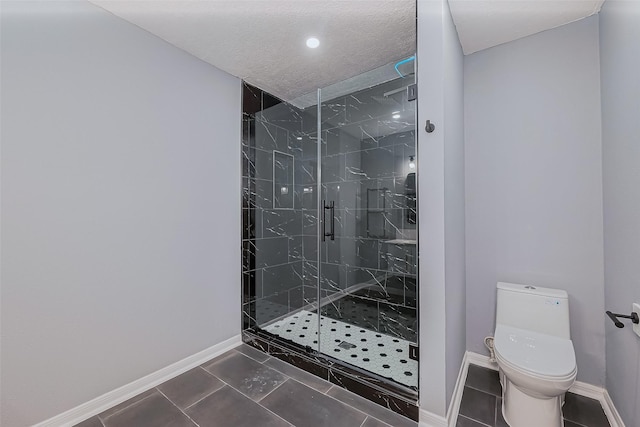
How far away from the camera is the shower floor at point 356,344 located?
210 cm

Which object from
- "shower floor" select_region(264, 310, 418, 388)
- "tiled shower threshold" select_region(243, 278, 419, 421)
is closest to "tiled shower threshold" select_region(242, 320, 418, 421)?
"tiled shower threshold" select_region(243, 278, 419, 421)

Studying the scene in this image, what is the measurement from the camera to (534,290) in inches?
76.0

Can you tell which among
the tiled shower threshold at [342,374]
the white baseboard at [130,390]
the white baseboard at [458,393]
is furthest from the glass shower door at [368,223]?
the white baseboard at [130,390]

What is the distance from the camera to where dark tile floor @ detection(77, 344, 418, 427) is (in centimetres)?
164

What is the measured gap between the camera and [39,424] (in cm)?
152

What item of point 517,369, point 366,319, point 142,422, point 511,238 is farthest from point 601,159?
point 142,422

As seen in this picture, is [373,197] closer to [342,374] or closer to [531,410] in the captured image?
[342,374]

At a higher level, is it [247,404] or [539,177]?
[539,177]

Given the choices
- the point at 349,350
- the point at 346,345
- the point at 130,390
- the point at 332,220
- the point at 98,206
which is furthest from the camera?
the point at 332,220

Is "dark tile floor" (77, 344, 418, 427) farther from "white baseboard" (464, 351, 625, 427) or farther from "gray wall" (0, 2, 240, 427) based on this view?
"white baseboard" (464, 351, 625, 427)

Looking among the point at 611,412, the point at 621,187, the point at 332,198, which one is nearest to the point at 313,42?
the point at 332,198

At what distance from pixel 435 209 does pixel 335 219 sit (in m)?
1.60

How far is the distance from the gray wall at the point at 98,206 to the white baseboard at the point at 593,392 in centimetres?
217

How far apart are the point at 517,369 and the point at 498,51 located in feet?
7.41
